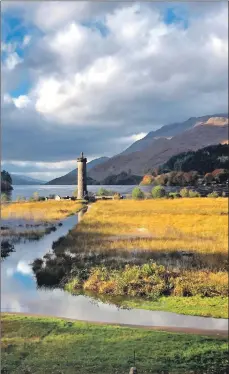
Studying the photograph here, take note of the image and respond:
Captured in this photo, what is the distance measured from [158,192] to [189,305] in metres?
0.81

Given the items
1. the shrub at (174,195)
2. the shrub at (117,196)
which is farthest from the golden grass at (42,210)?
the shrub at (174,195)

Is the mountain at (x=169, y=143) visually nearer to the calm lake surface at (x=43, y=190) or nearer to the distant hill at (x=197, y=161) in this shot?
the distant hill at (x=197, y=161)

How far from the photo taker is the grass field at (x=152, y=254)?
2908mm

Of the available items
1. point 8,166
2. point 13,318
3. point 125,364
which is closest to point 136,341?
point 125,364

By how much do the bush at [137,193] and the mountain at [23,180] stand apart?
0.69 meters

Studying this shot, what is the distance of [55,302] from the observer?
287 centimetres

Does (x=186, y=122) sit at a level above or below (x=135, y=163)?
above

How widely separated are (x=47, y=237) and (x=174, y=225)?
0.95 meters

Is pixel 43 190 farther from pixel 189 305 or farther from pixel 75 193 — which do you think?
pixel 189 305

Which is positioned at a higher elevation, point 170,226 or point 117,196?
point 117,196

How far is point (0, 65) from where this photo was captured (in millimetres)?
2273

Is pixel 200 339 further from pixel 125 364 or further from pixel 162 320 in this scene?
pixel 125 364

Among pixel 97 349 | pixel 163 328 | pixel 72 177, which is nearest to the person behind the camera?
pixel 97 349

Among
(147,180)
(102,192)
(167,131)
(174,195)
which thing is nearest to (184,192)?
(174,195)
